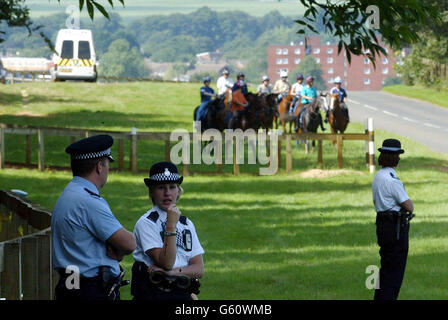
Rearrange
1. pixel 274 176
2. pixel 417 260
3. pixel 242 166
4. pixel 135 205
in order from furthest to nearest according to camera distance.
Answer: pixel 242 166
pixel 274 176
pixel 135 205
pixel 417 260

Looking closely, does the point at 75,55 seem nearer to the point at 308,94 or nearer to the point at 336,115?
the point at 308,94

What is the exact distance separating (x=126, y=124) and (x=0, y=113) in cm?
672

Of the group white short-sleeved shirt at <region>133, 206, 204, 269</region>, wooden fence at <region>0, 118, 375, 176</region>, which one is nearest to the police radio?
white short-sleeved shirt at <region>133, 206, 204, 269</region>

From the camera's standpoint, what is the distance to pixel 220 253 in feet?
50.1

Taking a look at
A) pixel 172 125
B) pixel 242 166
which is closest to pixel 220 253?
pixel 242 166

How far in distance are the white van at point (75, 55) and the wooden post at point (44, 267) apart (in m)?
52.1

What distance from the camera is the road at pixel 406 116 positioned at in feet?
133

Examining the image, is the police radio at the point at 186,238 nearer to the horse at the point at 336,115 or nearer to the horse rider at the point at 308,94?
the horse at the point at 336,115

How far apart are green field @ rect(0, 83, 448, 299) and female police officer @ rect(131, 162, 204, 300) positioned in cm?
501

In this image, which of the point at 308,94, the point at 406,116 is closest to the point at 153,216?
the point at 308,94

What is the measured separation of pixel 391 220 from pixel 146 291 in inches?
152
